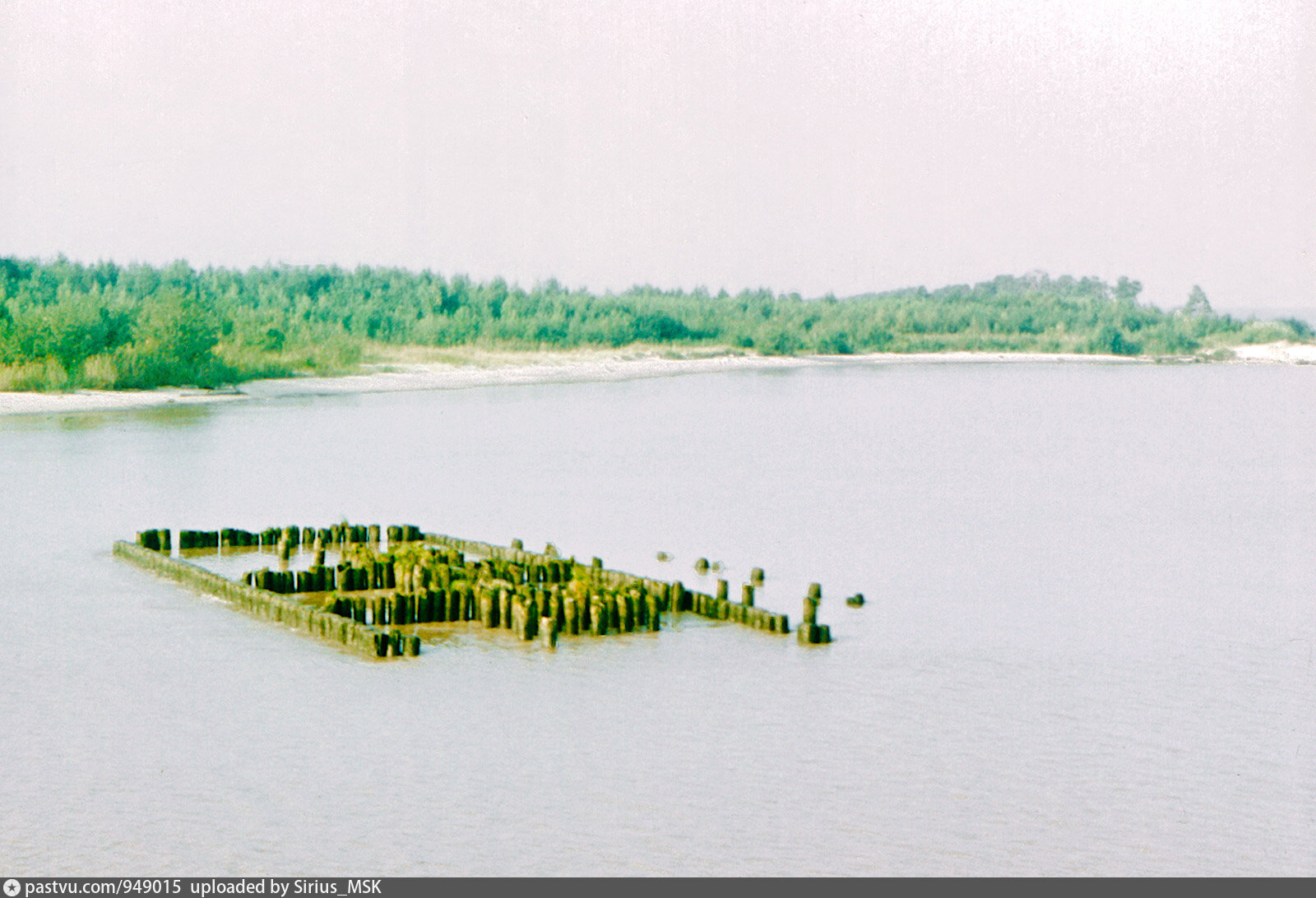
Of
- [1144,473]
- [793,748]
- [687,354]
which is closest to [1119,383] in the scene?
[687,354]

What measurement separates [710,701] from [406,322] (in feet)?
224

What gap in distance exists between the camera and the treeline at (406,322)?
43469mm

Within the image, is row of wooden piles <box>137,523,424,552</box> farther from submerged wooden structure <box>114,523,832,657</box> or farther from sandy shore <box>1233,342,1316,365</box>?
sandy shore <box>1233,342,1316,365</box>

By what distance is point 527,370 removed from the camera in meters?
64.8

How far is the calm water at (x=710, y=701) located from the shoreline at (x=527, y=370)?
54.8 feet

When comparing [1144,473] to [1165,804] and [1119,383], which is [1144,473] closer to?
[1165,804]

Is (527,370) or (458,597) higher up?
(527,370)

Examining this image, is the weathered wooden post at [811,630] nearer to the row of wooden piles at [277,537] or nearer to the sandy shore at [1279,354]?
the row of wooden piles at [277,537]

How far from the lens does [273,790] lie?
8727 mm

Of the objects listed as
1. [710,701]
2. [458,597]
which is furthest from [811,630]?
[458,597]

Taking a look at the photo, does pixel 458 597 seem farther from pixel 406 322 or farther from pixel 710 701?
pixel 406 322

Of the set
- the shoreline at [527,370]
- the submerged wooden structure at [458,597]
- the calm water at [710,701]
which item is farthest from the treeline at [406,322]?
the submerged wooden structure at [458,597]

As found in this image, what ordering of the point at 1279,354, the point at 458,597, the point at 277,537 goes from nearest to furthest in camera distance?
the point at 458,597, the point at 277,537, the point at 1279,354

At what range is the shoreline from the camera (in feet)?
133
